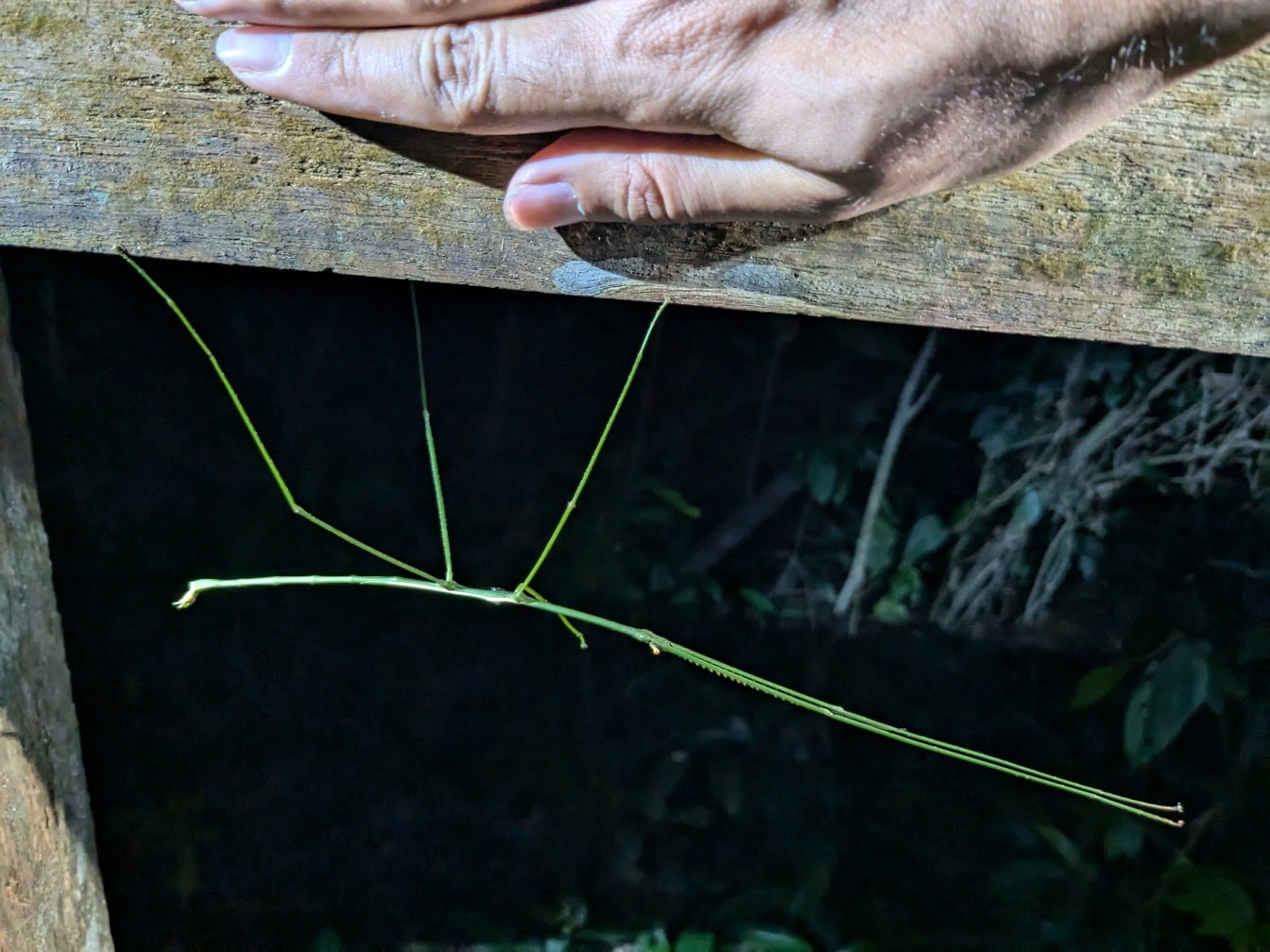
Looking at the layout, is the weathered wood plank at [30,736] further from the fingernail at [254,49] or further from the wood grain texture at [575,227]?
the fingernail at [254,49]

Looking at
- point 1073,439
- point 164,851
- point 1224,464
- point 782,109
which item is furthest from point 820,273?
point 164,851

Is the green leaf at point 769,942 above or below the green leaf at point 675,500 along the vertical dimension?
below

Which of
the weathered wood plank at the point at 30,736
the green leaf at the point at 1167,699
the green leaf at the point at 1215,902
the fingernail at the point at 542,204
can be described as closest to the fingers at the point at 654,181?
the fingernail at the point at 542,204

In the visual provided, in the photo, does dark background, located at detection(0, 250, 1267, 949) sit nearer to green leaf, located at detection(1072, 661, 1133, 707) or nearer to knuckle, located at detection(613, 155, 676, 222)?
green leaf, located at detection(1072, 661, 1133, 707)

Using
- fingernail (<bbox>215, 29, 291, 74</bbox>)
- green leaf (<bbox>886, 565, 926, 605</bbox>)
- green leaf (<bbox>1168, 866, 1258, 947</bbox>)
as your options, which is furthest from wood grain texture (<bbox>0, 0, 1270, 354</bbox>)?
green leaf (<bbox>1168, 866, 1258, 947</bbox>)

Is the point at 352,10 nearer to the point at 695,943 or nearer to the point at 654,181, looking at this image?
the point at 654,181

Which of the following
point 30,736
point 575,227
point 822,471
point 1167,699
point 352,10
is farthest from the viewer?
point 822,471

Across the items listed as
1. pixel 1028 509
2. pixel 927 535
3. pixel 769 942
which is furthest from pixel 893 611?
pixel 769 942
